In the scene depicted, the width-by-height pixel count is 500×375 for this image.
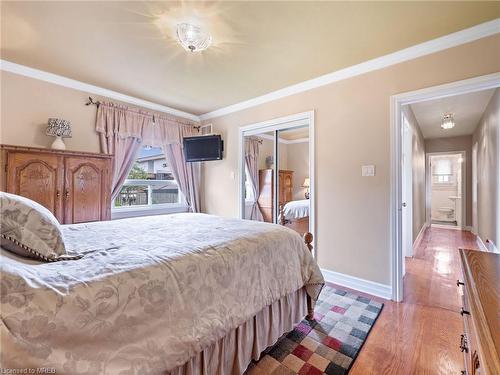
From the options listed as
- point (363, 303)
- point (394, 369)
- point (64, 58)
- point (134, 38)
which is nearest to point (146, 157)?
point (64, 58)

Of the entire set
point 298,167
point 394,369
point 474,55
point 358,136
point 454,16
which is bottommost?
point 394,369

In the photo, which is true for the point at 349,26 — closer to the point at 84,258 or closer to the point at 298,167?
the point at 298,167

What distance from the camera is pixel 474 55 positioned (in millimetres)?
1984

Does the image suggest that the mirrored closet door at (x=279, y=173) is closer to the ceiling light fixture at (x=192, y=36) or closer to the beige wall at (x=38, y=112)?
the ceiling light fixture at (x=192, y=36)

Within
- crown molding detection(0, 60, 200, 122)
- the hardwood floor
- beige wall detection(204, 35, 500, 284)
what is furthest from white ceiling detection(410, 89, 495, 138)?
crown molding detection(0, 60, 200, 122)

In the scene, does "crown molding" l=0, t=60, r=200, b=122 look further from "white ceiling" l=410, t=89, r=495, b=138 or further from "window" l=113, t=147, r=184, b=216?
"white ceiling" l=410, t=89, r=495, b=138

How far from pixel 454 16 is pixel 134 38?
2.66m

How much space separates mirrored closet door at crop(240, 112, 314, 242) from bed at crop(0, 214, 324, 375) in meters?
1.64

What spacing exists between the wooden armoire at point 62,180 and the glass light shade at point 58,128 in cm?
33

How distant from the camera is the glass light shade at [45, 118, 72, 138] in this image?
2.62 metres

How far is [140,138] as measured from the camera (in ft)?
11.6

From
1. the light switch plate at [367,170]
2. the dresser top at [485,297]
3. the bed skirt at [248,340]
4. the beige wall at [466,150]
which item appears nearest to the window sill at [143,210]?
the bed skirt at [248,340]

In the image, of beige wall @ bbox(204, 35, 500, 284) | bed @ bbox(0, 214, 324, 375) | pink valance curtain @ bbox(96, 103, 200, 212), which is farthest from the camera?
pink valance curtain @ bbox(96, 103, 200, 212)

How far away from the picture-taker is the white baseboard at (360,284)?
94.0 inches
